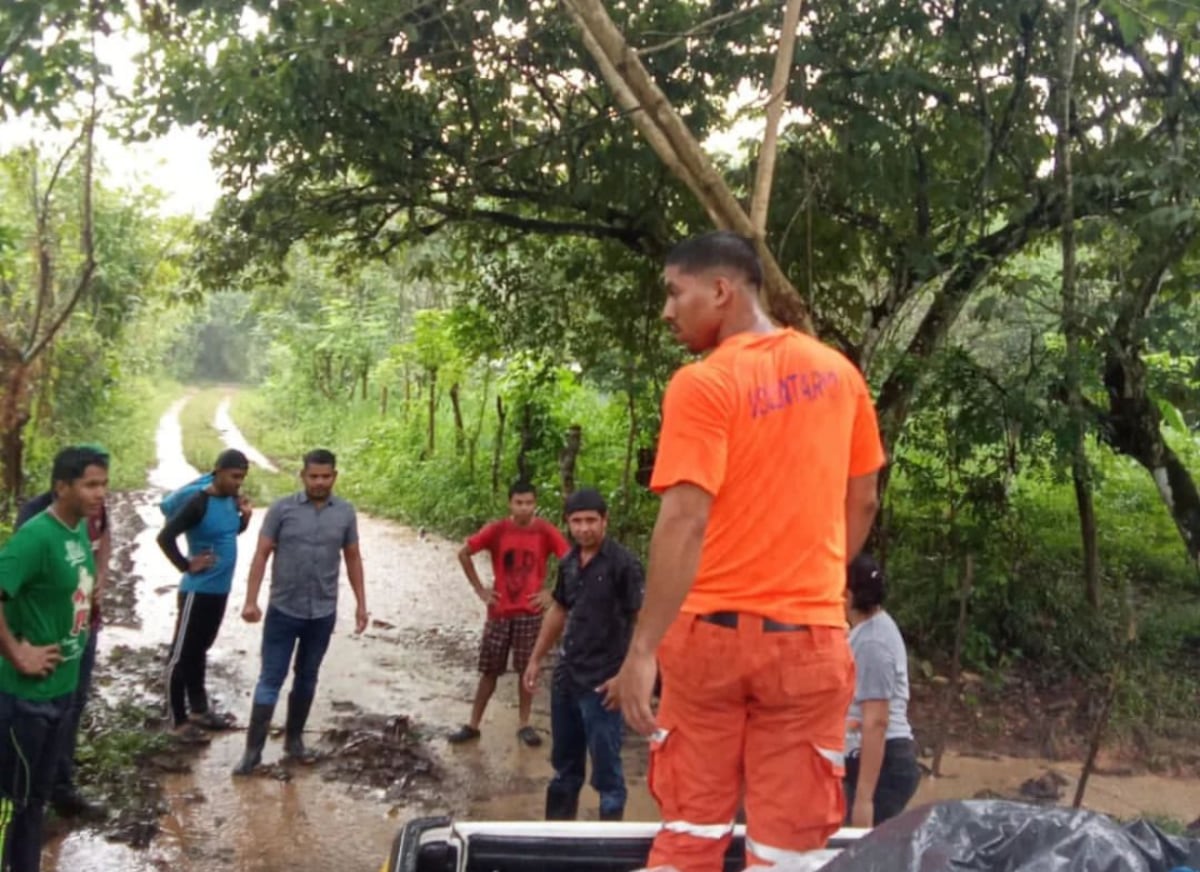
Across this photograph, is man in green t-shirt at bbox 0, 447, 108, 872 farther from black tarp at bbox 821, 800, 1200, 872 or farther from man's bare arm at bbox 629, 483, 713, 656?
black tarp at bbox 821, 800, 1200, 872

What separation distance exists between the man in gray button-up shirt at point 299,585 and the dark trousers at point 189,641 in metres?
0.39

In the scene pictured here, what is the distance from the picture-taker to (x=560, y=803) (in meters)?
5.41

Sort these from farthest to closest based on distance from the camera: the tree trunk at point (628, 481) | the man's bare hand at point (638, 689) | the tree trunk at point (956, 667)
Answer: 1. the tree trunk at point (628, 481)
2. the tree trunk at point (956, 667)
3. the man's bare hand at point (638, 689)

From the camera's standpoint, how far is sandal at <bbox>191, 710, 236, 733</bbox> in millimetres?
6938

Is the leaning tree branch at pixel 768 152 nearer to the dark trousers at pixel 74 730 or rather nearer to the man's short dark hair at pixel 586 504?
the man's short dark hair at pixel 586 504

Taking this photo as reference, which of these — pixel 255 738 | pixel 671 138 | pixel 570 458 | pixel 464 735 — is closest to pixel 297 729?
pixel 255 738

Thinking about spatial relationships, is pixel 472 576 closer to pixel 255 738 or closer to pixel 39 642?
pixel 255 738

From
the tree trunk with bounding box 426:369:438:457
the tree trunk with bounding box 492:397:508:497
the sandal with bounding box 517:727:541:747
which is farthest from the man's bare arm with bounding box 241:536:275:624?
the tree trunk with bounding box 426:369:438:457

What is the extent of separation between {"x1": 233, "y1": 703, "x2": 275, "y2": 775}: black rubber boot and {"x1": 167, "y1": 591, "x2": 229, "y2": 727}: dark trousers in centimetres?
68

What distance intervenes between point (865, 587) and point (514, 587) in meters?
3.00

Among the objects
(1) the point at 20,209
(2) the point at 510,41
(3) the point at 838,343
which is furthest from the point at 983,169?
(1) the point at 20,209

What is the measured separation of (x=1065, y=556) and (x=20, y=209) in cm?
1223

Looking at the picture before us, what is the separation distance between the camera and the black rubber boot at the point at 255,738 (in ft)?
20.7

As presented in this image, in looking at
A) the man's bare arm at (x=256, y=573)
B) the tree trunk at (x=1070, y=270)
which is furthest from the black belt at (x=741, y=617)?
the tree trunk at (x=1070, y=270)
